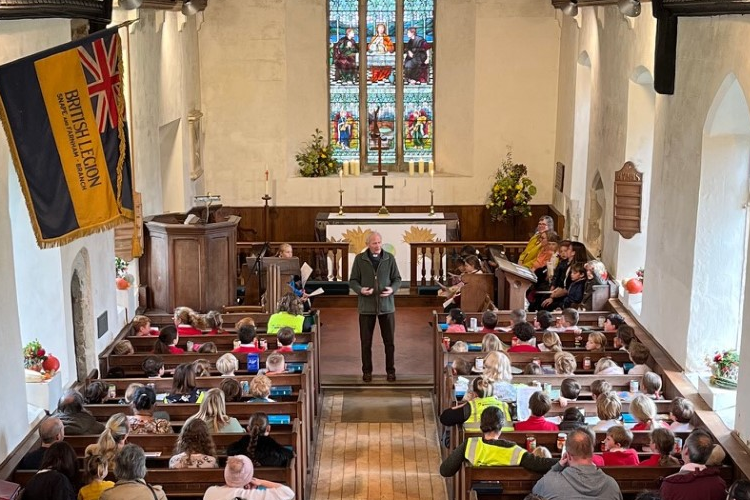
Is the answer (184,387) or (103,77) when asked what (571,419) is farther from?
(103,77)

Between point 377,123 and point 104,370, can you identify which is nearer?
point 104,370

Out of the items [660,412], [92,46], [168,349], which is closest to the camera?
[92,46]

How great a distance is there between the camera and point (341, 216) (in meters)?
18.4

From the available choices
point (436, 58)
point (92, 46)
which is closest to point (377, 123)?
point (436, 58)

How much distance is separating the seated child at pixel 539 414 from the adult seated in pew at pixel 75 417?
133 inches

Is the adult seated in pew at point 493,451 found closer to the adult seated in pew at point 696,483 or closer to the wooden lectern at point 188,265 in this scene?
the adult seated in pew at point 696,483

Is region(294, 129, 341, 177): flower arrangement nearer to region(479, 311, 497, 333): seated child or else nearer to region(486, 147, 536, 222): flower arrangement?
region(486, 147, 536, 222): flower arrangement

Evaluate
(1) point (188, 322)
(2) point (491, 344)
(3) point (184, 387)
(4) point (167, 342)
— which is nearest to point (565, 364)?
(2) point (491, 344)

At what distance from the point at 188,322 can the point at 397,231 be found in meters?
6.18

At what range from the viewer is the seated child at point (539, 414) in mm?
8742

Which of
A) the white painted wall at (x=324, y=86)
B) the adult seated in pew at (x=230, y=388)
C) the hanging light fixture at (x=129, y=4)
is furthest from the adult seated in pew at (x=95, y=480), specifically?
the white painted wall at (x=324, y=86)

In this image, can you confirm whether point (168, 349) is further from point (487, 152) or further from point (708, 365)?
point (487, 152)

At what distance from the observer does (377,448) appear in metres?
11.2

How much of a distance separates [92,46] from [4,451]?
3.10 m
